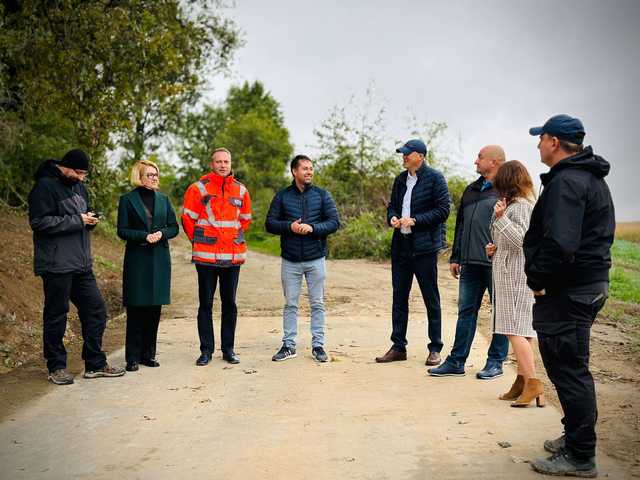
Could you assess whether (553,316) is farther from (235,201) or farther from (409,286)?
(235,201)

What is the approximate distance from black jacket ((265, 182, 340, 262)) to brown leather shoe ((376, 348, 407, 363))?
1242 millimetres

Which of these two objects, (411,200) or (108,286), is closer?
(411,200)

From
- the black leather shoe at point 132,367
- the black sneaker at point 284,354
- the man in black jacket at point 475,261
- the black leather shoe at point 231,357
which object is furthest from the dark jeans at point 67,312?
the man in black jacket at point 475,261

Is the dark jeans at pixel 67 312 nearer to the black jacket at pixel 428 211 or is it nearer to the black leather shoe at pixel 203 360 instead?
the black leather shoe at pixel 203 360

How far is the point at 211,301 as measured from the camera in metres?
7.70

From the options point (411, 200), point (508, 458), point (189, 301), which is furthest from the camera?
point (189, 301)

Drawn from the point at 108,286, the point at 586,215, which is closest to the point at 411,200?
the point at 586,215

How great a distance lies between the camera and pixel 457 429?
5258 millimetres

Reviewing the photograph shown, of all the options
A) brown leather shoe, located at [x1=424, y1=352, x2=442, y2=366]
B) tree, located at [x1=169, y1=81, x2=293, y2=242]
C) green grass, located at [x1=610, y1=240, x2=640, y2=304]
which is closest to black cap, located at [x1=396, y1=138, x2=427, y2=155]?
brown leather shoe, located at [x1=424, y1=352, x2=442, y2=366]

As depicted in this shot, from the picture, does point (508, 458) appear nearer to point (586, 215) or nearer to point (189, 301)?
point (586, 215)

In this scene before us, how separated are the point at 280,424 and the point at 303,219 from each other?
2.82 meters

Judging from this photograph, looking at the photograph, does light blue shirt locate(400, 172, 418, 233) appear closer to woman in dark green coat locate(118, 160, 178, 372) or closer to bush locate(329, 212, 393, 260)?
woman in dark green coat locate(118, 160, 178, 372)

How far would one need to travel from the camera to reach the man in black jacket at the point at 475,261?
6703 millimetres

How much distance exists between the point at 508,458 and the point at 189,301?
8129mm
